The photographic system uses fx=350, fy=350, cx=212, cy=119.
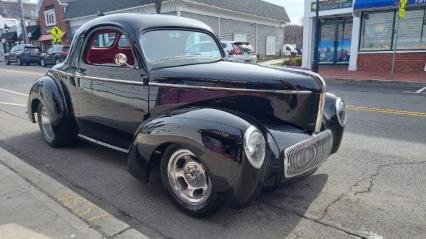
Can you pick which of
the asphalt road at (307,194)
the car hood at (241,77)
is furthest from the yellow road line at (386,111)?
the car hood at (241,77)

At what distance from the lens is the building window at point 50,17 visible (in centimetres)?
3733

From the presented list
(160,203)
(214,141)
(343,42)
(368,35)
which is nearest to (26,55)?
(343,42)

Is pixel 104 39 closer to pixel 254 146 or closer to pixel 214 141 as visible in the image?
pixel 214 141

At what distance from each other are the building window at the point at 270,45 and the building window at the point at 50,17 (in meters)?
22.7

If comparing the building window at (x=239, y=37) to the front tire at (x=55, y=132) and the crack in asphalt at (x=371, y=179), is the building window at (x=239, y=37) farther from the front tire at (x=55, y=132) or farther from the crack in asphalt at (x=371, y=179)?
the crack in asphalt at (x=371, y=179)

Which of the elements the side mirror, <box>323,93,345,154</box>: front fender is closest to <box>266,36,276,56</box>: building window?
<box>323,93,345,154</box>: front fender

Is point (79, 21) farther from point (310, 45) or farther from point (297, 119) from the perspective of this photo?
point (297, 119)

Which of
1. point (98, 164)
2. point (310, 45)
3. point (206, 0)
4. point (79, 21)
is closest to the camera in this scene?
point (98, 164)

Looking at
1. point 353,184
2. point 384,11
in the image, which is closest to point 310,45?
point 384,11

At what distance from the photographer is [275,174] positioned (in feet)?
9.71

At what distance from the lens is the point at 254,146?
2803mm

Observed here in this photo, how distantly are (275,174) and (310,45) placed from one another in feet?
56.0

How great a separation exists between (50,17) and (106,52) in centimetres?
3869

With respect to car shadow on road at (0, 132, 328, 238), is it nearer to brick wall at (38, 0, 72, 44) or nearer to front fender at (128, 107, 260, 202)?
front fender at (128, 107, 260, 202)
